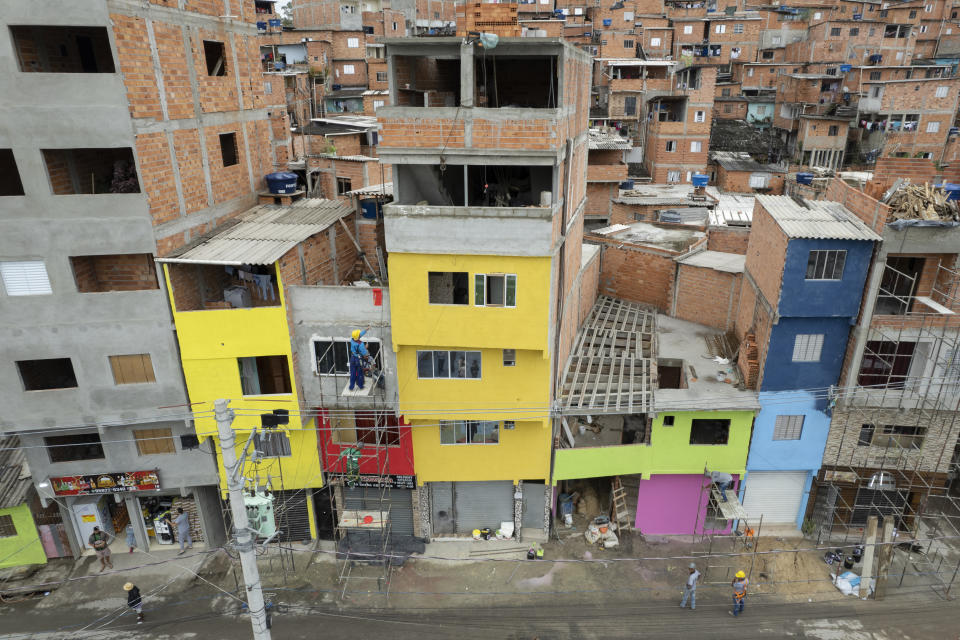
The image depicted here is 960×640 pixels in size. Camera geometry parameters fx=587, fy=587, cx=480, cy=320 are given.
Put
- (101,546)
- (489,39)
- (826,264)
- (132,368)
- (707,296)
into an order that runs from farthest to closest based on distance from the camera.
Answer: (707,296)
(101,546)
(826,264)
(132,368)
(489,39)

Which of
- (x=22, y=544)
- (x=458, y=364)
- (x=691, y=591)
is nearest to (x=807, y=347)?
(x=691, y=591)

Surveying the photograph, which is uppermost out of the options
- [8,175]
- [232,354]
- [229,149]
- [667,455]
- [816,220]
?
[229,149]

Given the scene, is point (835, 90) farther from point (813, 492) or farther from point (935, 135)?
point (813, 492)

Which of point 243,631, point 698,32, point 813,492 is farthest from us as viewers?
point 698,32

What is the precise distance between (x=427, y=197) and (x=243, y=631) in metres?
16.9

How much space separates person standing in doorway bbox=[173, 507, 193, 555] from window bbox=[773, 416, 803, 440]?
23.8 metres

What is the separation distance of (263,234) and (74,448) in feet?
37.1

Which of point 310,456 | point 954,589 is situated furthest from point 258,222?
point 954,589

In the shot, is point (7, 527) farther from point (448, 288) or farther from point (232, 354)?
point (448, 288)

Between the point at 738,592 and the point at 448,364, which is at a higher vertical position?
the point at 448,364

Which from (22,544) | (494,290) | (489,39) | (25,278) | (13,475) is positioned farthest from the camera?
(22,544)

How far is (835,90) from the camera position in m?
58.8

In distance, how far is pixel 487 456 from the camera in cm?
2292

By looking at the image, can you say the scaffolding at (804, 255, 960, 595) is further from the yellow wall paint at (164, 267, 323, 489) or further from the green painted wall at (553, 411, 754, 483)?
the yellow wall paint at (164, 267, 323, 489)
